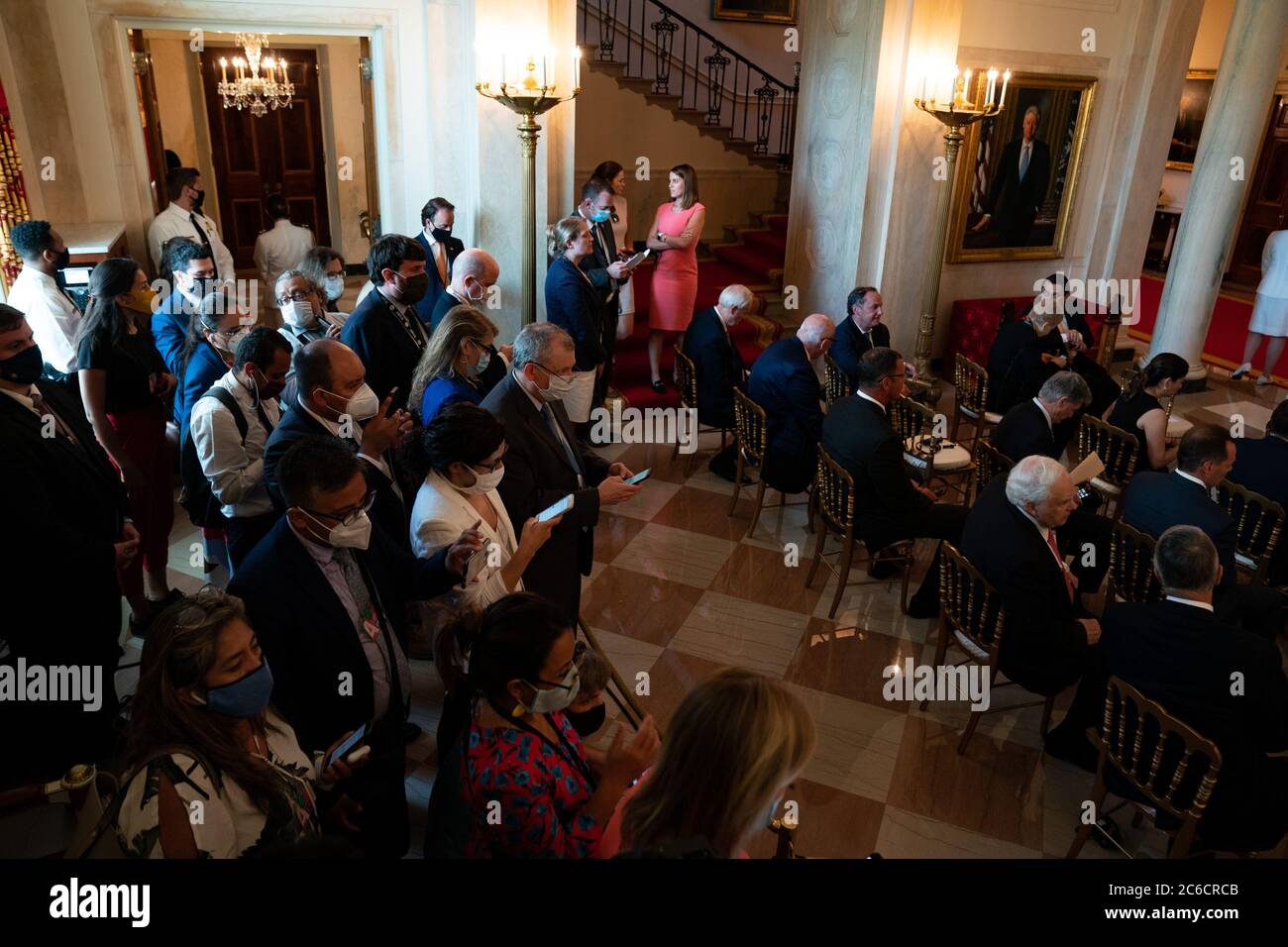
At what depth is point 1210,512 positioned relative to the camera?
4.11m

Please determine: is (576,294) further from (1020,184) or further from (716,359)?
(1020,184)

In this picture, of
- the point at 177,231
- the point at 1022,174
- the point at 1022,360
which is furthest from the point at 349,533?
the point at 1022,174

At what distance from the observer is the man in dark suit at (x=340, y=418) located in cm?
345

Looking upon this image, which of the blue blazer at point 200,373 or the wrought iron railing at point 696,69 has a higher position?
the wrought iron railing at point 696,69

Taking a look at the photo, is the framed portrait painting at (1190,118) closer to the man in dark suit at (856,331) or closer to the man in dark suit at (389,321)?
the man in dark suit at (856,331)

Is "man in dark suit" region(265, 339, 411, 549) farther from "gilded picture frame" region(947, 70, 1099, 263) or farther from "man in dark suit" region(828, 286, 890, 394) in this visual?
"gilded picture frame" region(947, 70, 1099, 263)

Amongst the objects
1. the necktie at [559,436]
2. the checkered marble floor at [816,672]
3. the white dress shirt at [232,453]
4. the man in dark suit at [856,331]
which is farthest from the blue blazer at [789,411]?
the white dress shirt at [232,453]

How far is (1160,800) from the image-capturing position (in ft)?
10.1

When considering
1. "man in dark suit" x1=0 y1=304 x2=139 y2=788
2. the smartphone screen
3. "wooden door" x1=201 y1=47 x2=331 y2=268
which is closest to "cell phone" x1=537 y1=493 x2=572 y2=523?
the smartphone screen

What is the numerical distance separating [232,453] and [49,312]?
182cm

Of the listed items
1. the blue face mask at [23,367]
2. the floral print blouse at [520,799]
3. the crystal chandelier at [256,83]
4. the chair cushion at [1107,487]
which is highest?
the crystal chandelier at [256,83]

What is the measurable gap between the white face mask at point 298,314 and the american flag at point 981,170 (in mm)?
6248
